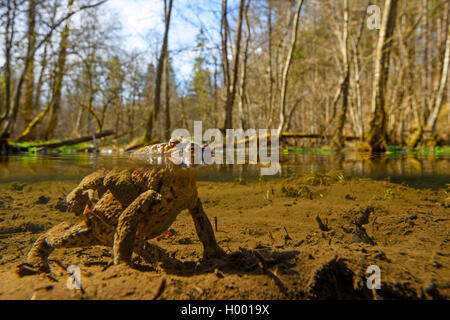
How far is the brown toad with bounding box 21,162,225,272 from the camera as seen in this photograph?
2008 mm

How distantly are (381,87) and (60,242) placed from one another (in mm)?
9856

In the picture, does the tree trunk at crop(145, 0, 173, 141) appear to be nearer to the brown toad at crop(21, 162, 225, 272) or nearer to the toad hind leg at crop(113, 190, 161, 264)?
the brown toad at crop(21, 162, 225, 272)

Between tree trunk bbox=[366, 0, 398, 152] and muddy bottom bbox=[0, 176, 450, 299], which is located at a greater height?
tree trunk bbox=[366, 0, 398, 152]

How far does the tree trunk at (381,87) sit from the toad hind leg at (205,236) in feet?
27.9

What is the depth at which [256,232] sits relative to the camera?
380 cm

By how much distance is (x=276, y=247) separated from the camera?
269cm

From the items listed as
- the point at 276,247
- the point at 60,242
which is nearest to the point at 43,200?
the point at 60,242

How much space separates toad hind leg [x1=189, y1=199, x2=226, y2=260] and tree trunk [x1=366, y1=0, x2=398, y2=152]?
27.9ft

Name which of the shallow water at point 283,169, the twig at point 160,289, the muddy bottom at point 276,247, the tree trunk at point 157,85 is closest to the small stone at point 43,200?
the muddy bottom at point 276,247

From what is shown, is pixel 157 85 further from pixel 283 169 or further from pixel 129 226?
pixel 129 226

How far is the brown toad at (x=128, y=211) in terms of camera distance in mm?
2008

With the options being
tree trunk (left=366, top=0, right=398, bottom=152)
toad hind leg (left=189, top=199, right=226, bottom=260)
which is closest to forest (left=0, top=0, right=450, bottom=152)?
tree trunk (left=366, top=0, right=398, bottom=152)

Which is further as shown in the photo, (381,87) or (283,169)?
(381,87)
